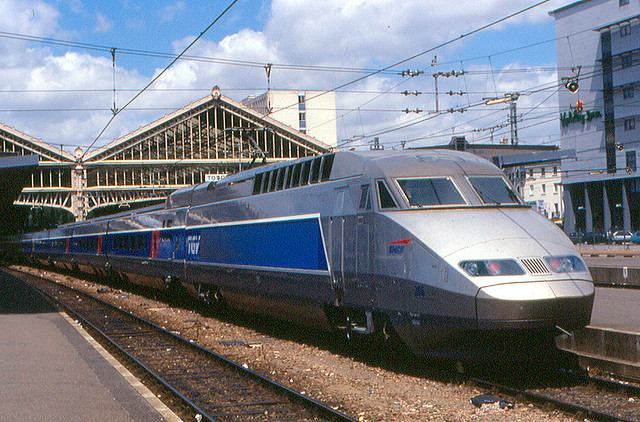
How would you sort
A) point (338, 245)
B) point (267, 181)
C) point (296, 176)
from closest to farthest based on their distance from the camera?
point (338, 245) → point (296, 176) → point (267, 181)

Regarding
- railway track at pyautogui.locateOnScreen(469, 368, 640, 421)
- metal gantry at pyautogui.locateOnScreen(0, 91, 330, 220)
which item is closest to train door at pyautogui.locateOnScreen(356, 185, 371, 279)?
railway track at pyautogui.locateOnScreen(469, 368, 640, 421)

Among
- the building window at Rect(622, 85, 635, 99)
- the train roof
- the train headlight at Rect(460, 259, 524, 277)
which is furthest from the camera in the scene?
the building window at Rect(622, 85, 635, 99)

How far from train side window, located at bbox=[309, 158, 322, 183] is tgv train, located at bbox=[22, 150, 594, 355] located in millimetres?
35

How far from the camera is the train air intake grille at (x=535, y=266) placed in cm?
1130

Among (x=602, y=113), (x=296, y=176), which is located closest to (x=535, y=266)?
(x=296, y=176)

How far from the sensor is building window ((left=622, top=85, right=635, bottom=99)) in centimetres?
7394

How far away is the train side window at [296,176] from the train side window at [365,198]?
2967mm

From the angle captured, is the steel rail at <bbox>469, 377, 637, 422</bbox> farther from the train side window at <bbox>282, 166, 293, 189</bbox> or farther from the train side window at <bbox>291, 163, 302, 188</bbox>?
the train side window at <bbox>282, 166, 293, 189</bbox>

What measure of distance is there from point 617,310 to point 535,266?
9756mm

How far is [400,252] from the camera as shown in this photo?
40.7ft

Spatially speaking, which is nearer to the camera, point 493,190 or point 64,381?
point 64,381

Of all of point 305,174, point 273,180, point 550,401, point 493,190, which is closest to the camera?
point 550,401

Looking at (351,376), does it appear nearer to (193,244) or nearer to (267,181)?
(267,181)

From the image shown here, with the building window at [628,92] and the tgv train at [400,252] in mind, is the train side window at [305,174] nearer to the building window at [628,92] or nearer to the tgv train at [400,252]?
the tgv train at [400,252]
